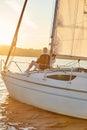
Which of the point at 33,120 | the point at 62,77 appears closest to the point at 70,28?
the point at 62,77

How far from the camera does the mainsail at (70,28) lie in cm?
1411

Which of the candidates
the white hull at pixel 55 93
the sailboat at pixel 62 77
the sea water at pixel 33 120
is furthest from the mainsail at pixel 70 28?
the sea water at pixel 33 120

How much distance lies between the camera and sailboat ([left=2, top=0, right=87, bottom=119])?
11547 millimetres

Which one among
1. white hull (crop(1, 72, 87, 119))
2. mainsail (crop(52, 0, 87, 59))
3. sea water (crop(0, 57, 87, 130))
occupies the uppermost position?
mainsail (crop(52, 0, 87, 59))

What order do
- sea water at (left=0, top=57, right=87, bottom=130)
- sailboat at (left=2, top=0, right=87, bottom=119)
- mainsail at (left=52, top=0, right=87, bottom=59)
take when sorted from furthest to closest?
mainsail at (left=52, top=0, right=87, bottom=59) → sailboat at (left=2, top=0, right=87, bottom=119) → sea water at (left=0, top=57, right=87, bottom=130)

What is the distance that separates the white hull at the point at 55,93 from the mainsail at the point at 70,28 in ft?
6.08

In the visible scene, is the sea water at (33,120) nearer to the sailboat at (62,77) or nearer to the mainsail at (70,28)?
the sailboat at (62,77)

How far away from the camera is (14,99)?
15.3m

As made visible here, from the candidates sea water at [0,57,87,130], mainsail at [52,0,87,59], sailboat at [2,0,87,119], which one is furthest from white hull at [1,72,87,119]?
mainsail at [52,0,87,59]

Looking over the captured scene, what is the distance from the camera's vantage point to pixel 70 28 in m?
14.3

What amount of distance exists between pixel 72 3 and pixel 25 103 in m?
4.84

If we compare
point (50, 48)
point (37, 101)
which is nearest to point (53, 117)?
point (37, 101)

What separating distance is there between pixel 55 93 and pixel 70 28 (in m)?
3.66

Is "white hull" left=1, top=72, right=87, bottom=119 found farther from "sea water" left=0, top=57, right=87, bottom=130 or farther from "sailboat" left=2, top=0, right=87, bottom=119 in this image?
"sea water" left=0, top=57, right=87, bottom=130
